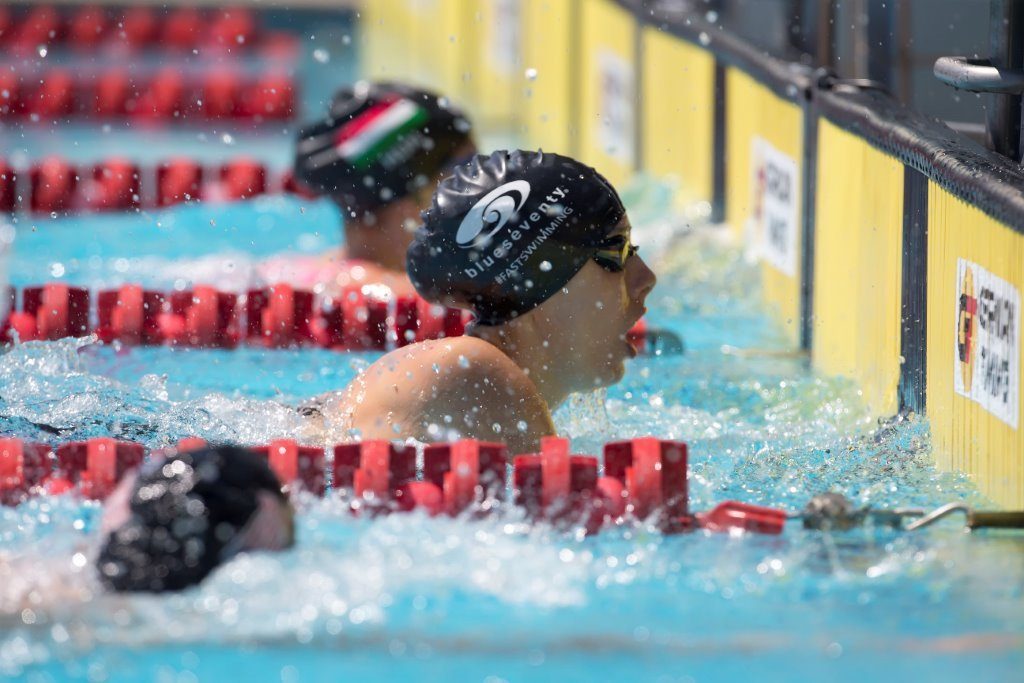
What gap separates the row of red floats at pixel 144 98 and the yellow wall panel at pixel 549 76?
1699 mm

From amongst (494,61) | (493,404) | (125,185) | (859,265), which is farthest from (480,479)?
(494,61)

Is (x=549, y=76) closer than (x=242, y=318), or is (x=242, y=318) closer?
(x=242, y=318)

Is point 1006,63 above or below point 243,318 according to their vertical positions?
above

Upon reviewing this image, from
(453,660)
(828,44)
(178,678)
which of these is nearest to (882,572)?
(453,660)

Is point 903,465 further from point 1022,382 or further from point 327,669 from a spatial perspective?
point 327,669

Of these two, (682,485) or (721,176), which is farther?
(721,176)

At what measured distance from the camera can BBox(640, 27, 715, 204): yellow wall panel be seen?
17.3 feet

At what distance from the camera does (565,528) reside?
231 cm

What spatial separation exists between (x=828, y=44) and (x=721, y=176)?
75 cm

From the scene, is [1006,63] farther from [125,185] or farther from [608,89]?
[125,185]

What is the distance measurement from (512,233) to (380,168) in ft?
4.89

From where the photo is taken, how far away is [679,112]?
5.61 m

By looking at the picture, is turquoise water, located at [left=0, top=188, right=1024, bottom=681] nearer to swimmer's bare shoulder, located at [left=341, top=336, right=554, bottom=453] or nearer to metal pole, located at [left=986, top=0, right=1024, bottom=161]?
swimmer's bare shoulder, located at [left=341, top=336, right=554, bottom=453]

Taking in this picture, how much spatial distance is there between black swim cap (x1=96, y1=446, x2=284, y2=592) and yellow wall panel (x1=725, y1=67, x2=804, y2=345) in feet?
7.74
